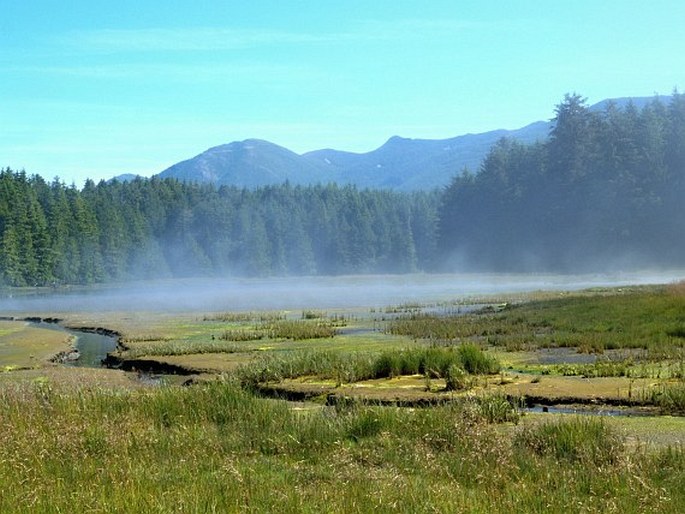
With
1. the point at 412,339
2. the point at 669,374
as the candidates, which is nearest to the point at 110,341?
the point at 412,339

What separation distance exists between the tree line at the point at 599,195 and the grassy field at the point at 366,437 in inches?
3017

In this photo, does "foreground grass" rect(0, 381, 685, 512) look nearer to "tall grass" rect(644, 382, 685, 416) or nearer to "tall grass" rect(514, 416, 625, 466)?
"tall grass" rect(514, 416, 625, 466)

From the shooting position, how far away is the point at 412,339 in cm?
3359

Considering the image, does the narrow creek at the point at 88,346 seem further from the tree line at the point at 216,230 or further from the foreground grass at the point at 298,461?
the tree line at the point at 216,230

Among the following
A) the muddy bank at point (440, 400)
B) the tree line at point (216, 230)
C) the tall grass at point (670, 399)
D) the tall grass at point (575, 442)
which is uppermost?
the tree line at point (216, 230)

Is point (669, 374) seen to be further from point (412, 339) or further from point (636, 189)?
point (636, 189)

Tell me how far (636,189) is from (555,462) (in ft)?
319

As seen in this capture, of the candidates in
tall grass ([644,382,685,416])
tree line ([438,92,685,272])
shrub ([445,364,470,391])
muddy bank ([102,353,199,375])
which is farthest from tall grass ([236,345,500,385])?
tree line ([438,92,685,272])

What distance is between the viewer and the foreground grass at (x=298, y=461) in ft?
27.4

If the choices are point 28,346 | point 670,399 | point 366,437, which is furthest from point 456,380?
point 28,346

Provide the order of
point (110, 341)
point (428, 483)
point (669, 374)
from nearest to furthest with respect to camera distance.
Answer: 1. point (428, 483)
2. point (669, 374)
3. point (110, 341)

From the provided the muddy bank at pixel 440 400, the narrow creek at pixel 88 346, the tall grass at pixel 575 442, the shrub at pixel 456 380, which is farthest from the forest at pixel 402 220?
the tall grass at pixel 575 442

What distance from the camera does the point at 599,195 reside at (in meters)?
104

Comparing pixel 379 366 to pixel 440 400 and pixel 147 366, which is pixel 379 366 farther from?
pixel 147 366
